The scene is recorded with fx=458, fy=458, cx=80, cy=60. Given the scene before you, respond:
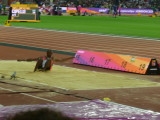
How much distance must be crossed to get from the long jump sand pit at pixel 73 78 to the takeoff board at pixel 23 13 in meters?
23.7

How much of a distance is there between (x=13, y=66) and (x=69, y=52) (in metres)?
4.31

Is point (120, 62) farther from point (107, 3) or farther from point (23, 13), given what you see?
point (107, 3)

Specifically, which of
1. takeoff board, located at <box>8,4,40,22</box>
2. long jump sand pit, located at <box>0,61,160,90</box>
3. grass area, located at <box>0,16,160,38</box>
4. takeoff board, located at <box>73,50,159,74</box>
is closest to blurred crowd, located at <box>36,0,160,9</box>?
takeoff board, located at <box>8,4,40,22</box>

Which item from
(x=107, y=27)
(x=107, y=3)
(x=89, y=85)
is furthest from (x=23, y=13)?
(x=107, y=3)

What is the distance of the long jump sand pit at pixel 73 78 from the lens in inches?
366

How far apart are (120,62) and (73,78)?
2.64 meters

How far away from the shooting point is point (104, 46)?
1841 cm

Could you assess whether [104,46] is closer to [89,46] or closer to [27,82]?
[89,46]

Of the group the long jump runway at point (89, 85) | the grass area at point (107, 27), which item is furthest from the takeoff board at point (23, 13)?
the long jump runway at point (89, 85)

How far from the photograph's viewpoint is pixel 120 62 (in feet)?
41.2

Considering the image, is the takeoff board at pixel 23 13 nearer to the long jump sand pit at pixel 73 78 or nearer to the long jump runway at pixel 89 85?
the long jump runway at pixel 89 85

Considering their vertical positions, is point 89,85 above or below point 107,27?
above

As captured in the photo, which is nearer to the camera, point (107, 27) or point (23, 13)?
point (107, 27)

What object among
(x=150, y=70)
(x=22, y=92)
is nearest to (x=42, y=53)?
(x=150, y=70)
